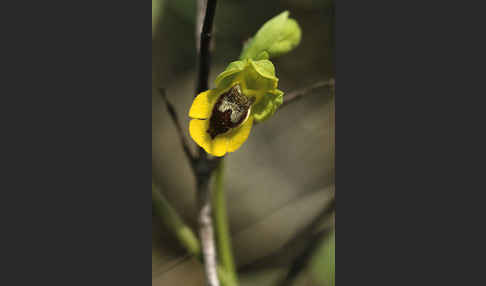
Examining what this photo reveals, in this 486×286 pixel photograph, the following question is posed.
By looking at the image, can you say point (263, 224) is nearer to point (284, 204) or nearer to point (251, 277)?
point (284, 204)

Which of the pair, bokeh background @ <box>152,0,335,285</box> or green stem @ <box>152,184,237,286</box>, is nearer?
green stem @ <box>152,184,237,286</box>

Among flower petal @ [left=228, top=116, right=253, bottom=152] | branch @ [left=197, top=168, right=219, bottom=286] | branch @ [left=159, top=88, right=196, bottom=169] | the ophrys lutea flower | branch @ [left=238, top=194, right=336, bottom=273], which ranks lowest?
branch @ [left=238, top=194, right=336, bottom=273]

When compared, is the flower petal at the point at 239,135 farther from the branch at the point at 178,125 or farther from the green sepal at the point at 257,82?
the branch at the point at 178,125

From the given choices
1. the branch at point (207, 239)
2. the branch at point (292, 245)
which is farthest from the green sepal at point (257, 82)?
the branch at point (292, 245)

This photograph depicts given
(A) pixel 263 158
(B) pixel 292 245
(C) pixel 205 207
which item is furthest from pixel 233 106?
(A) pixel 263 158

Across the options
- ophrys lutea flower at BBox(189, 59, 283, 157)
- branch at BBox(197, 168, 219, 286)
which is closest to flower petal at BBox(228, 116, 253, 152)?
ophrys lutea flower at BBox(189, 59, 283, 157)

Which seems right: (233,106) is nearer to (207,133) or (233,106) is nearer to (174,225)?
(207,133)

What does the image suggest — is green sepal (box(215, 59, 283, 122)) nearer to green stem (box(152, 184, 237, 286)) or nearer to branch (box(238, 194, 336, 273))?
green stem (box(152, 184, 237, 286))

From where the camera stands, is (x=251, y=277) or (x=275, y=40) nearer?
(x=275, y=40)

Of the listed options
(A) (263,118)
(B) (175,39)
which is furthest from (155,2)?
(A) (263,118)
